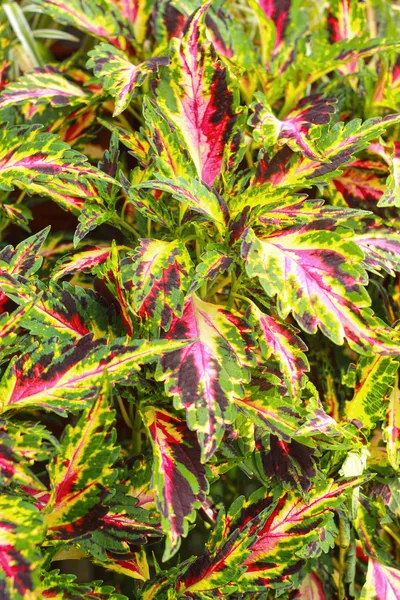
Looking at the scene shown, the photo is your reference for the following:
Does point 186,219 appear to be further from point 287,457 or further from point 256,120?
point 287,457

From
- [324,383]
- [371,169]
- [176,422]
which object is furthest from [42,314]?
[371,169]

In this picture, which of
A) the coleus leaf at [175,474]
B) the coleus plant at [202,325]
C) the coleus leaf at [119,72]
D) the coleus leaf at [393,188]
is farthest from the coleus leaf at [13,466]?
the coleus leaf at [393,188]

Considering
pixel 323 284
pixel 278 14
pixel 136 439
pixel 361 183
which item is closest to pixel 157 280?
pixel 323 284

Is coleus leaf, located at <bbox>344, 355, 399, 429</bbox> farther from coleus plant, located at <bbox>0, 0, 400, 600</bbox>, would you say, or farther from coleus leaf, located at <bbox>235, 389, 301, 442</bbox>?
coleus leaf, located at <bbox>235, 389, 301, 442</bbox>

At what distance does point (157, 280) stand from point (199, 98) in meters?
0.23

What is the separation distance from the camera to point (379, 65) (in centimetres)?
93

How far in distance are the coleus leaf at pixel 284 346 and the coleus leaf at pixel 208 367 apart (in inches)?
0.6

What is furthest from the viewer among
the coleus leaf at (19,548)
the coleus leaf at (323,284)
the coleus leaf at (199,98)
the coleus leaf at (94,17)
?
the coleus leaf at (94,17)

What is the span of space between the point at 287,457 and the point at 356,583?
28 centimetres

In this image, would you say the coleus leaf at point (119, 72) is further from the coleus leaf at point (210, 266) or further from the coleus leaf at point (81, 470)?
the coleus leaf at point (81, 470)

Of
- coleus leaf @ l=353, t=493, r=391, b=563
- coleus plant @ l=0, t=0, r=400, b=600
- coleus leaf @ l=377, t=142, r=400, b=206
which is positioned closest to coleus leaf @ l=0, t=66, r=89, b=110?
coleus plant @ l=0, t=0, r=400, b=600

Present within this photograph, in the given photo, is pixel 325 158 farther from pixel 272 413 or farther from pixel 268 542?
pixel 268 542

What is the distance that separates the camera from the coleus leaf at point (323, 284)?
0.58 m

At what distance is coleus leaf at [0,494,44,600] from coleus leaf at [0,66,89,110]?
0.44m
